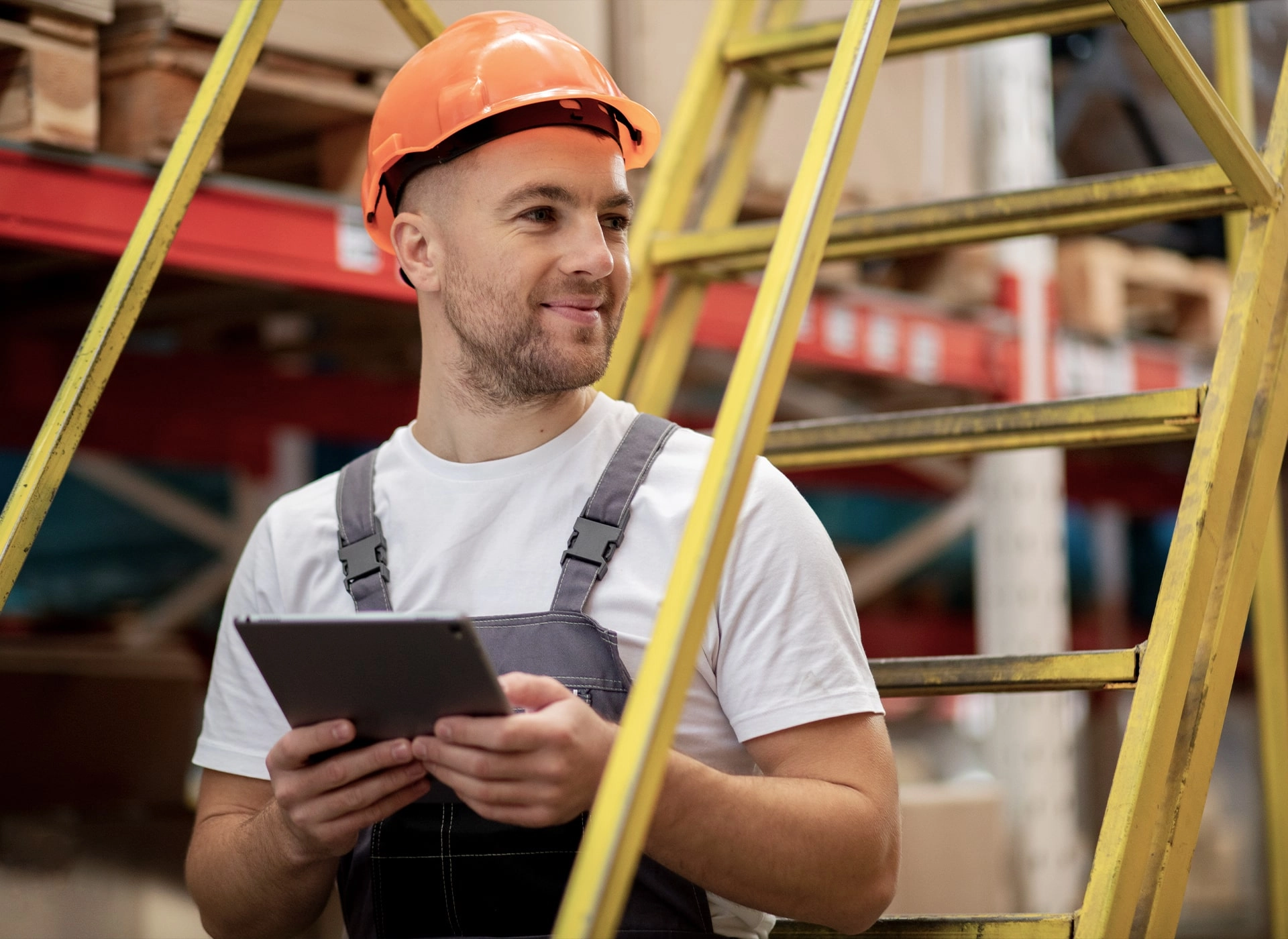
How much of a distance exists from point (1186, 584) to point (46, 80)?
2199mm

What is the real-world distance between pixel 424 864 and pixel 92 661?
7.15 feet

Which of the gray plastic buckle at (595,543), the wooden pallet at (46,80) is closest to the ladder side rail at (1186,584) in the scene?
the gray plastic buckle at (595,543)

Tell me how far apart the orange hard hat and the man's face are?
3 cm

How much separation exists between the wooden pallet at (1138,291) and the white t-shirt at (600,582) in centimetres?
344

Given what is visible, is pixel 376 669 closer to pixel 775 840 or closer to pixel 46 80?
pixel 775 840

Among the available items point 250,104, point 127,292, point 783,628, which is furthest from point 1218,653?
point 250,104

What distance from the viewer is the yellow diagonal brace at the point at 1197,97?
2053 mm

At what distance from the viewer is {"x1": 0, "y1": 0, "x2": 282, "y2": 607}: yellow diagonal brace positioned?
80.0 inches

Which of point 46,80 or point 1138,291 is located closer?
point 46,80

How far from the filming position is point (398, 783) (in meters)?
1.62

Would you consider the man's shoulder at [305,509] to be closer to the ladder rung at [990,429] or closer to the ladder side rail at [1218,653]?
the ladder rung at [990,429]

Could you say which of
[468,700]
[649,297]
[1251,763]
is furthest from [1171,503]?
[468,700]

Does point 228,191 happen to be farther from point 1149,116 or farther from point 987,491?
point 1149,116

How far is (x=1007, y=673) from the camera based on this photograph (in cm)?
217
